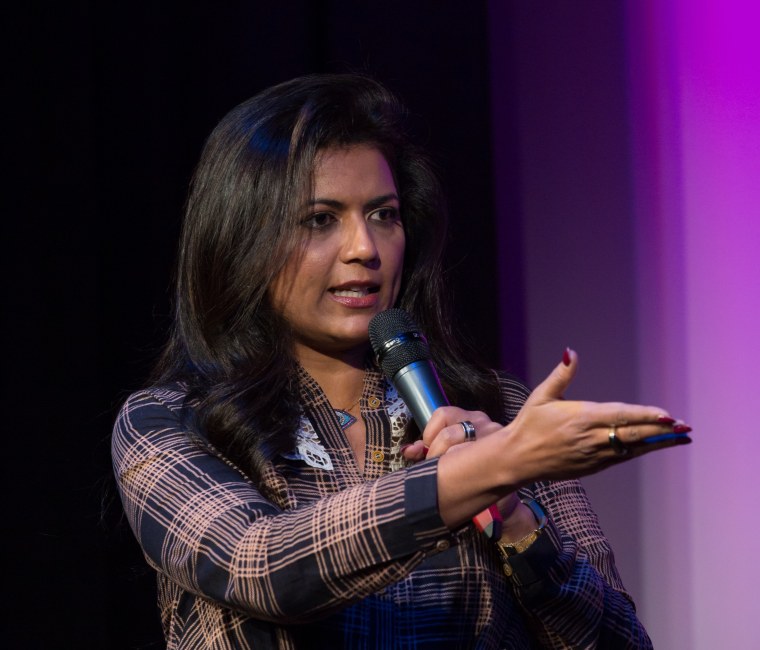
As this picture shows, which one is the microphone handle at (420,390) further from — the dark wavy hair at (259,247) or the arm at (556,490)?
the dark wavy hair at (259,247)

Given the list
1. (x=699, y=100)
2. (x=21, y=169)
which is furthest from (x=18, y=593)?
(x=699, y=100)

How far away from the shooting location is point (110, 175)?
2.23 metres

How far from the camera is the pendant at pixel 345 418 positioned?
1.73 m

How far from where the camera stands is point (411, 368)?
1387 mm

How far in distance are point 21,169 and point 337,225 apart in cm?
76

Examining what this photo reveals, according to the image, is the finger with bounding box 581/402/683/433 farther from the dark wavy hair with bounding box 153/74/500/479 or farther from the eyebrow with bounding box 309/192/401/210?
the eyebrow with bounding box 309/192/401/210

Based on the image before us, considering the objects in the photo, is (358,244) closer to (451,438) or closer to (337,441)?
(337,441)

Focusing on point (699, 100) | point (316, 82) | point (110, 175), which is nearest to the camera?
point (316, 82)

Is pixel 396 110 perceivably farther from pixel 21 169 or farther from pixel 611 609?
pixel 611 609

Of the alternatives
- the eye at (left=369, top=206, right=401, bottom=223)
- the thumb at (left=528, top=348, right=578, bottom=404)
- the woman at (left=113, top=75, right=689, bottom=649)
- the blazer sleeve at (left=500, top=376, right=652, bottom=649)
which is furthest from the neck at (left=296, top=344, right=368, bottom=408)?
the thumb at (left=528, top=348, right=578, bottom=404)

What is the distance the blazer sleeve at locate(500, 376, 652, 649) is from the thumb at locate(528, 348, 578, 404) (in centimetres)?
44

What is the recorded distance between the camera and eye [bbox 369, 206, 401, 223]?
178cm

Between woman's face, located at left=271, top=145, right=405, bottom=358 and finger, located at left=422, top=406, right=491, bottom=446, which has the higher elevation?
woman's face, located at left=271, top=145, right=405, bottom=358

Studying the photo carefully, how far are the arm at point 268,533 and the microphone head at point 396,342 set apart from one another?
0.83ft
